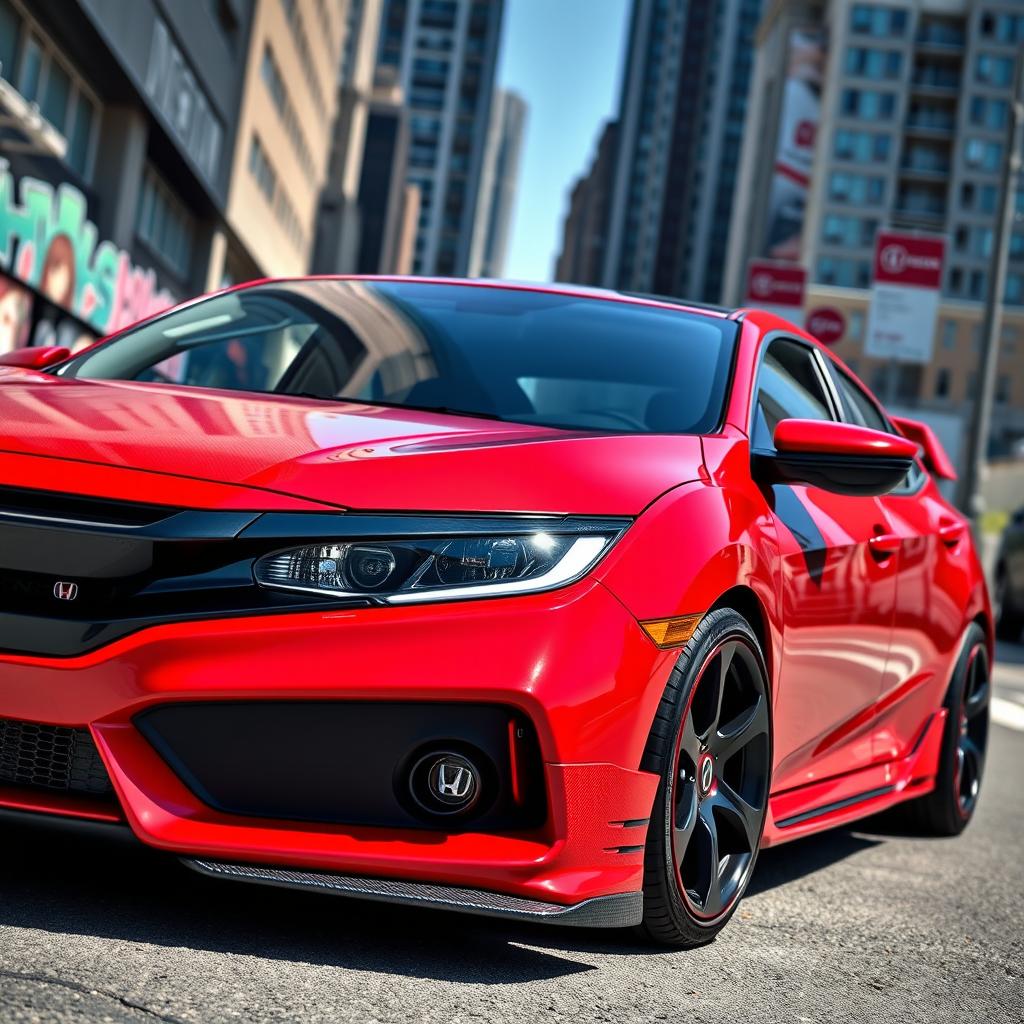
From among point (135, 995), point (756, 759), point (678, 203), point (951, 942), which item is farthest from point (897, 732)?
point (678, 203)

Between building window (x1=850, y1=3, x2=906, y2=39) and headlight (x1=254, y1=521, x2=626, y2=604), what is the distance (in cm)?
10690

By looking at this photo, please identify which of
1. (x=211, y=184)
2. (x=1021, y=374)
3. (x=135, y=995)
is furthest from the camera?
(x=1021, y=374)

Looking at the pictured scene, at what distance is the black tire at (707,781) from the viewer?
3.05 metres

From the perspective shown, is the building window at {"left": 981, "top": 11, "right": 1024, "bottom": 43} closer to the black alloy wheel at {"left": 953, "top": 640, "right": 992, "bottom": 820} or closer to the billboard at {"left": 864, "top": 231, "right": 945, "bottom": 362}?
the billboard at {"left": 864, "top": 231, "right": 945, "bottom": 362}

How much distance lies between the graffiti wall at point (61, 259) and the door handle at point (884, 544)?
1303cm

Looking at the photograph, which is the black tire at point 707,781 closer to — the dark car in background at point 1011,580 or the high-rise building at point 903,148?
the dark car in background at point 1011,580

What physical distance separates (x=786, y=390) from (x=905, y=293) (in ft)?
64.0

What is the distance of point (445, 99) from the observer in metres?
179

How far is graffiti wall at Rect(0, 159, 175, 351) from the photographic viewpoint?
16.7m

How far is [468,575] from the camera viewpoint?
2.82 m

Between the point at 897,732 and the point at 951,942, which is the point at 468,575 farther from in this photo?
the point at 897,732

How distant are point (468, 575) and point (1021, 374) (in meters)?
102

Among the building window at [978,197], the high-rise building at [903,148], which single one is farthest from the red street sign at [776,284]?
the building window at [978,197]

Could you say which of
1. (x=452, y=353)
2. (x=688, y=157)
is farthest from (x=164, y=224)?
(x=688, y=157)
